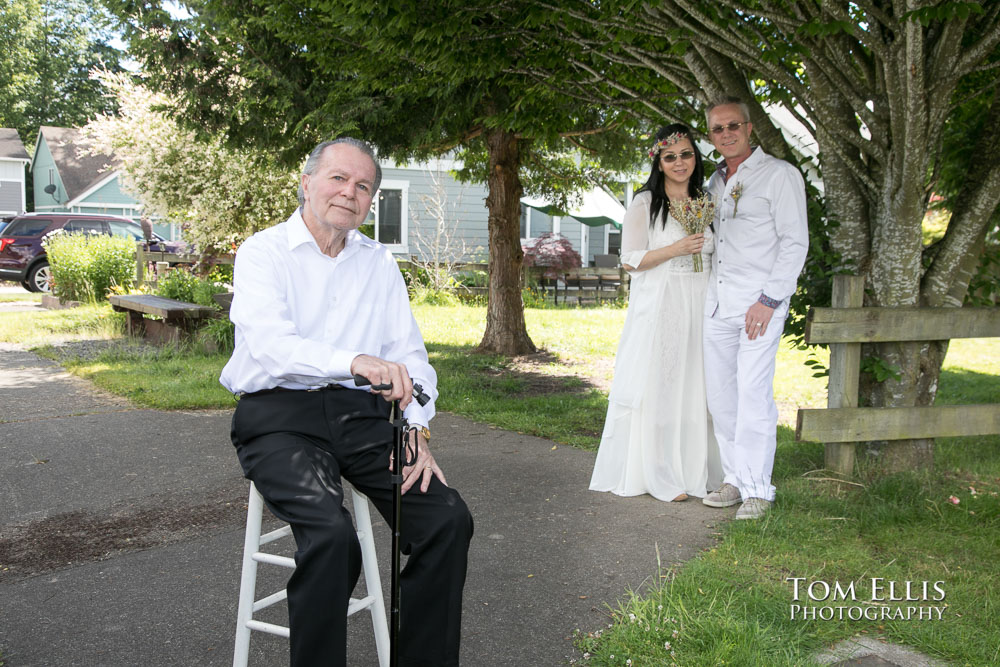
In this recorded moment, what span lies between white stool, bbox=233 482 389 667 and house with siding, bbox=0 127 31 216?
47.9 metres

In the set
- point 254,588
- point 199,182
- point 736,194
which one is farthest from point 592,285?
point 254,588

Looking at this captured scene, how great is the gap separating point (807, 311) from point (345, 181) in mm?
3155

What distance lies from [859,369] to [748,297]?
2.98 feet

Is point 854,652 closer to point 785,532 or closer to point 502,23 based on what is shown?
point 785,532

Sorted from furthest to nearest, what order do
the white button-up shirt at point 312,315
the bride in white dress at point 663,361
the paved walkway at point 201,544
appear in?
the bride in white dress at point 663,361
the paved walkway at point 201,544
the white button-up shirt at point 312,315

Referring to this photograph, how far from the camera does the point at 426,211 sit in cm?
2239

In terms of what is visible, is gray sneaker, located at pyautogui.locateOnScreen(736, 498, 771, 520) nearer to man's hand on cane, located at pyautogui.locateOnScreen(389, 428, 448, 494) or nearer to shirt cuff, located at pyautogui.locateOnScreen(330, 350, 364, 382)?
man's hand on cane, located at pyautogui.locateOnScreen(389, 428, 448, 494)

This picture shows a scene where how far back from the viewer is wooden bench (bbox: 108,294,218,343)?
1033 cm

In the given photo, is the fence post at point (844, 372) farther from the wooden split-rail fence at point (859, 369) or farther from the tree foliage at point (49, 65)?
the tree foliage at point (49, 65)

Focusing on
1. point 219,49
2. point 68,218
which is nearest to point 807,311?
point 219,49

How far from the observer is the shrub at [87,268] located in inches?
605

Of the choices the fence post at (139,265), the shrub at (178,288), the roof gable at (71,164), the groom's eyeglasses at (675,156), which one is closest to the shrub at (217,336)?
the shrub at (178,288)

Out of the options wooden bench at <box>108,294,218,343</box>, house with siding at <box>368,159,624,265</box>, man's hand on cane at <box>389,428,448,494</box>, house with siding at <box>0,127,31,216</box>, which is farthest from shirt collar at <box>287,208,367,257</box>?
house with siding at <box>0,127,31,216</box>

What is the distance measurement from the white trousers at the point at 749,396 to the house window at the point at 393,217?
1797 centimetres
